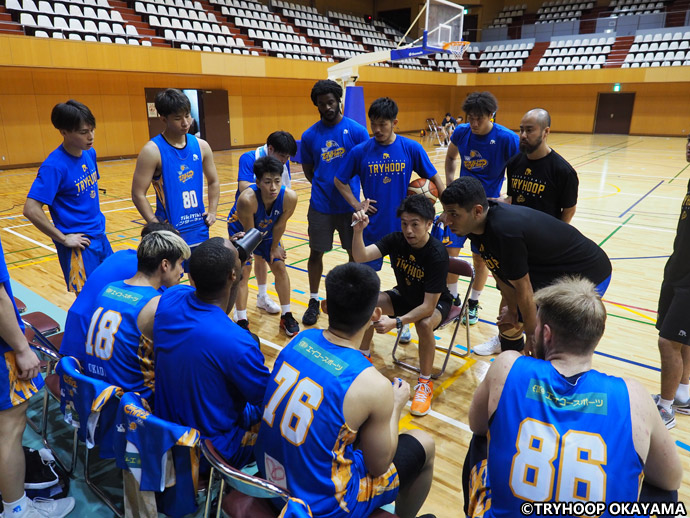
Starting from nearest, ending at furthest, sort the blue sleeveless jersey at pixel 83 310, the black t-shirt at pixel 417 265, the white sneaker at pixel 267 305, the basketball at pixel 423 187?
the blue sleeveless jersey at pixel 83 310, the black t-shirt at pixel 417 265, the basketball at pixel 423 187, the white sneaker at pixel 267 305

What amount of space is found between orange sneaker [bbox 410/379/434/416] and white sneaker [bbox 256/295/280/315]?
1981 mm

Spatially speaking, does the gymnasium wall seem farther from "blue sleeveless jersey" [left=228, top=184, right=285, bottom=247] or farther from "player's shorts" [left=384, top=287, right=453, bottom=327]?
"player's shorts" [left=384, top=287, right=453, bottom=327]

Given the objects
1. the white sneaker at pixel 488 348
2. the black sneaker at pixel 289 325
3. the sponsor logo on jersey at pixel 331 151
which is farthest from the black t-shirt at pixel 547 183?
the black sneaker at pixel 289 325

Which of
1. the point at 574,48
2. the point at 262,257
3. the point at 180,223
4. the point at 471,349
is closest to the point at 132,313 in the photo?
the point at 180,223

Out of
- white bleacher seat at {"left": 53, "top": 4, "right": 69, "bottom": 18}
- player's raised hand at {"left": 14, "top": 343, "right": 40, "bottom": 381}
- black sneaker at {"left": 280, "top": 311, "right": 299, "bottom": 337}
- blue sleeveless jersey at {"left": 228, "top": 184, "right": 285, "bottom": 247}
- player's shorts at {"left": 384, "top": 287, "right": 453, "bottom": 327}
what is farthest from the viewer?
white bleacher seat at {"left": 53, "top": 4, "right": 69, "bottom": 18}

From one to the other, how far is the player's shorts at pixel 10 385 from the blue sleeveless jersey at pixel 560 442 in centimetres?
206

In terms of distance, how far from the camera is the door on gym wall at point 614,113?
2398cm

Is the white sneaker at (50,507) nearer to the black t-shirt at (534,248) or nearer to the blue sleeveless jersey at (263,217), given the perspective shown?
the blue sleeveless jersey at (263,217)

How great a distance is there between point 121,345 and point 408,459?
144 cm

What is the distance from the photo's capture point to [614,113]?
963 inches

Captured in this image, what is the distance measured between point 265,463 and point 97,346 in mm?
1080

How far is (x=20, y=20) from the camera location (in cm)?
1305

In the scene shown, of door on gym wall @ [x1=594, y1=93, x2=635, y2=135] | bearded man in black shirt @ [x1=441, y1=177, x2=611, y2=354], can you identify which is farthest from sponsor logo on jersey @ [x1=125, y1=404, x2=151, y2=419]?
door on gym wall @ [x1=594, y1=93, x2=635, y2=135]

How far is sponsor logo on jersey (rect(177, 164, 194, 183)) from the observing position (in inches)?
149
